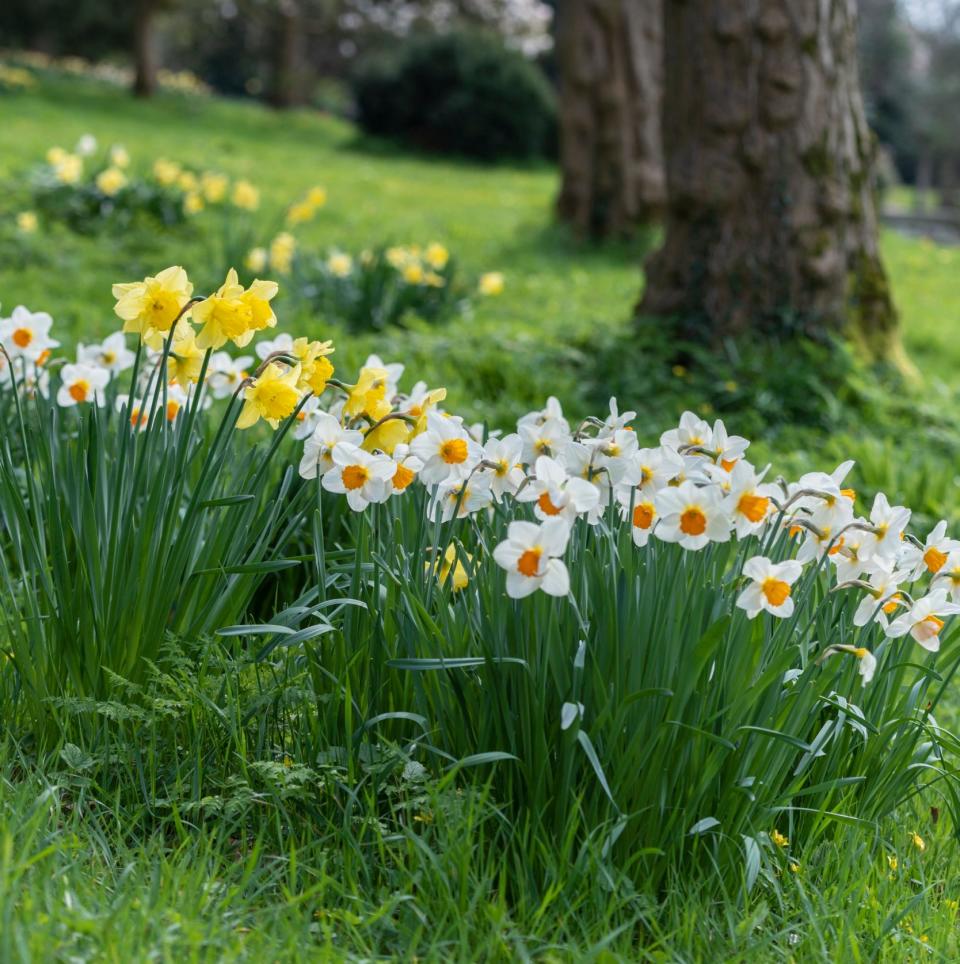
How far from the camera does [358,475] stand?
2.00m

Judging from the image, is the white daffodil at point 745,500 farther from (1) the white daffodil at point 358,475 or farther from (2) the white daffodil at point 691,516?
(1) the white daffodil at point 358,475

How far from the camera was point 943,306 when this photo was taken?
30.1 ft

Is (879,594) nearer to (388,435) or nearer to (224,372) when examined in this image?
(388,435)

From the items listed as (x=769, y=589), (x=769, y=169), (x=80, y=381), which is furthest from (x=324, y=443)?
(x=769, y=169)

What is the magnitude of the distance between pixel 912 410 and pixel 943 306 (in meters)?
4.44

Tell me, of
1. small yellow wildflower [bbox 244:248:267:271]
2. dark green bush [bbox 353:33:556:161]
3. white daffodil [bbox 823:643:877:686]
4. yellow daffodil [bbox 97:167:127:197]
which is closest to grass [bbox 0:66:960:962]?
white daffodil [bbox 823:643:877:686]

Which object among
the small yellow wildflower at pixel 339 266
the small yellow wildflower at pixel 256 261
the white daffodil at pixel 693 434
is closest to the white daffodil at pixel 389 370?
the white daffodil at pixel 693 434

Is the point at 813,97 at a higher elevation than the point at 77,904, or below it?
higher

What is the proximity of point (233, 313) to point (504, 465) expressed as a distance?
0.55 m

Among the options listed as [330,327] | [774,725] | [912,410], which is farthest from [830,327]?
[774,725]

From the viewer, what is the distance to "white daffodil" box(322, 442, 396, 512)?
78.5 inches

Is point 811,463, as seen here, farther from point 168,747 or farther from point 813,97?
point 168,747

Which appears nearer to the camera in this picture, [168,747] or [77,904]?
[77,904]

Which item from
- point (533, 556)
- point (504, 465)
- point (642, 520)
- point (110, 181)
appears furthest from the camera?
point (110, 181)
